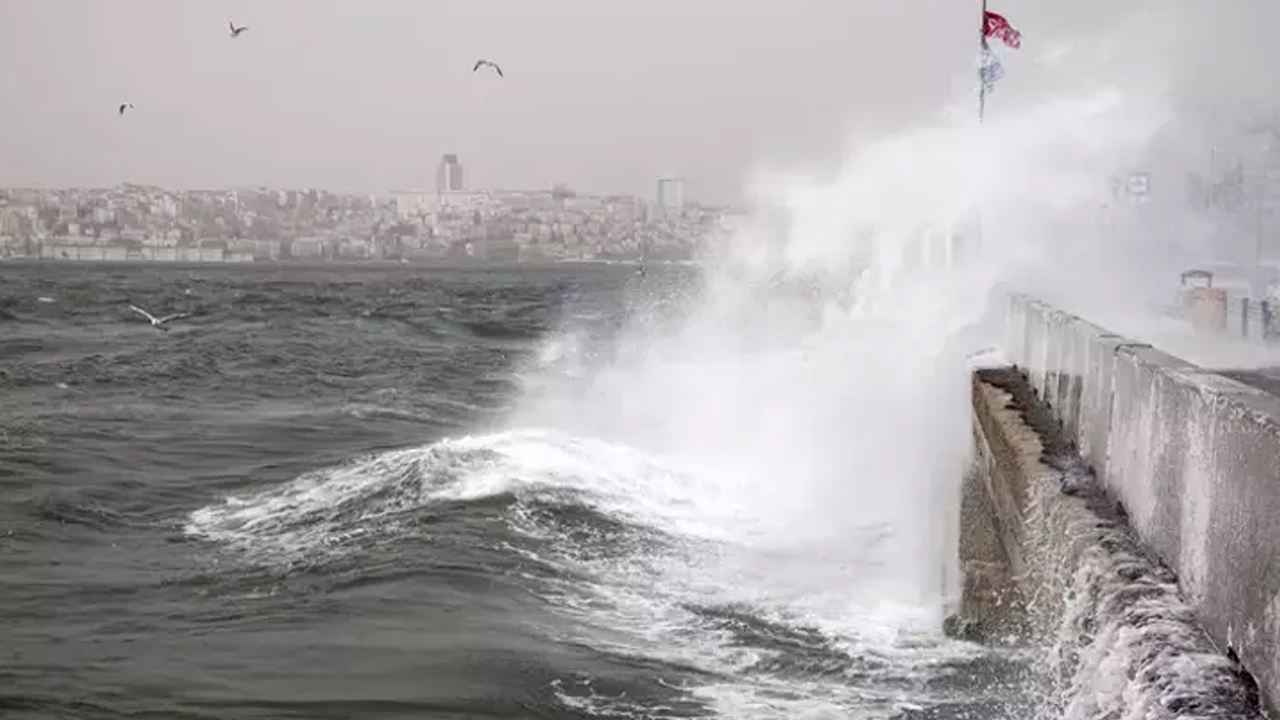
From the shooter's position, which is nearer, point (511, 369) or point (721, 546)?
point (721, 546)

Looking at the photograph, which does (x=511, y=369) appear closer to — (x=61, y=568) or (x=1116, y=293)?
(x=1116, y=293)

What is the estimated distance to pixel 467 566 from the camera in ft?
31.4

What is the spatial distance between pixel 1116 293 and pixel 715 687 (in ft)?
44.0

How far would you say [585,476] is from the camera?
44.2 feet

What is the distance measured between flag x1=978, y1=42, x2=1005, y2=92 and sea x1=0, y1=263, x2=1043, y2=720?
4475mm

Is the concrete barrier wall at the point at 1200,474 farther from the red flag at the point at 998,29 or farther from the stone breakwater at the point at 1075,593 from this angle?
the red flag at the point at 998,29

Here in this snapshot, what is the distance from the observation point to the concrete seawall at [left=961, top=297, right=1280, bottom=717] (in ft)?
10.9

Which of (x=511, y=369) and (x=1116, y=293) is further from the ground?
(x=1116, y=293)

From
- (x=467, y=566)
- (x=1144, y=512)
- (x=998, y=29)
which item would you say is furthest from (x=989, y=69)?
(x=1144, y=512)

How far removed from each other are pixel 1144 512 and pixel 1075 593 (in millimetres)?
380

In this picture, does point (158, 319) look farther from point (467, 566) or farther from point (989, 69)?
point (467, 566)

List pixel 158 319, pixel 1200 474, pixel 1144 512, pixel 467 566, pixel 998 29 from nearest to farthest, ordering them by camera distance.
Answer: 1. pixel 1200 474
2. pixel 1144 512
3. pixel 467 566
4. pixel 998 29
5. pixel 158 319

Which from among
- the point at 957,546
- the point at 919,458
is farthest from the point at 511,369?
the point at 957,546

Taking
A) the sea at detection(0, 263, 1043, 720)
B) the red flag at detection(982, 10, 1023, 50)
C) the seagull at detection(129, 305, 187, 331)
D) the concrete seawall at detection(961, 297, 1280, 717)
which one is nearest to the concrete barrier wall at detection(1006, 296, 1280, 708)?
the concrete seawall at detection(961, 297, 1280, 717)
